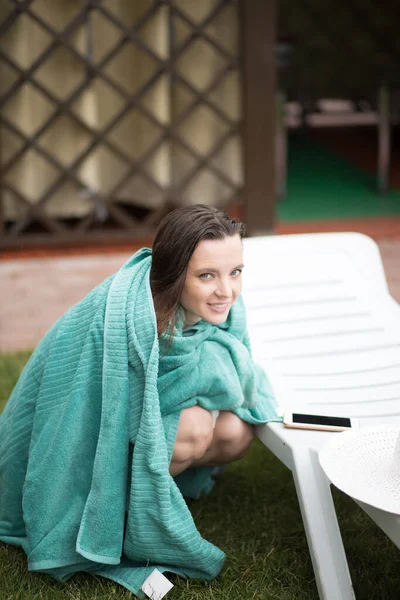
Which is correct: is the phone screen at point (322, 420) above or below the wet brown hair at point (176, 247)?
below

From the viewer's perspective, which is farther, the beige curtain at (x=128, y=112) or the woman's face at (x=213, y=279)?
the beige curtain at (x=128, y=112)

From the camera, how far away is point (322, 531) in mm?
1857

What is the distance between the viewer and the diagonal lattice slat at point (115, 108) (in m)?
4.36

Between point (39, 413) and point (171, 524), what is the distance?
0.39 metres

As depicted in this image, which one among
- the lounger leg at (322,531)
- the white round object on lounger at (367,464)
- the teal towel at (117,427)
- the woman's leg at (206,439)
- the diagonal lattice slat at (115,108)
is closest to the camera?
the white round object on lounger at (367,464)

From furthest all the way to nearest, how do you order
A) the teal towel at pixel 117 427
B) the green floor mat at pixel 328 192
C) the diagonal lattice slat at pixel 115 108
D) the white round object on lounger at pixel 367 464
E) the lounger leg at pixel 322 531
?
the green floor mat at pixel 328 192 → the diagonal lattice slat at pixel 115 108 → the teal towel at pixel 117 427 → the lounger leg at pixel 322 531 → the white round object on lounger at pixel 367 464

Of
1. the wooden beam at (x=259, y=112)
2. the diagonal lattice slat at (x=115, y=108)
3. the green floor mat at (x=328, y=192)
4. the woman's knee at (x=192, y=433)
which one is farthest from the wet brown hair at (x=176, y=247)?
the green floor mat at (x=328, y=192)

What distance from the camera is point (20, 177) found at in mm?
4543

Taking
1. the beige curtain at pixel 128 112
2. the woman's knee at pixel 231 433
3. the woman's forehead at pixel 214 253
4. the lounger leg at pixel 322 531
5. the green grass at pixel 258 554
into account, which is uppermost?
the beige curtain at pixel 128 112

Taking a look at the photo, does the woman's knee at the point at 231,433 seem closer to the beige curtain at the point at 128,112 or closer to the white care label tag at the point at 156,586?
the white care label tag at the point at 156,586

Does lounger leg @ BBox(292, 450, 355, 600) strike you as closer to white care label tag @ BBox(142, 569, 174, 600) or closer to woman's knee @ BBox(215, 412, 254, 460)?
woman's knee @ BBox(215, 412, 254, 460)

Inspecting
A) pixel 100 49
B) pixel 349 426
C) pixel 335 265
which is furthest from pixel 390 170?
pixel 349 426

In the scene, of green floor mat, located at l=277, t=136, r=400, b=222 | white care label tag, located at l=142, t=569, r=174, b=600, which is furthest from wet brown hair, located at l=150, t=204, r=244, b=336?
green floor mat, located at l=277, t=136, r=400, b=222

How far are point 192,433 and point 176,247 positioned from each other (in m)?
0.43
